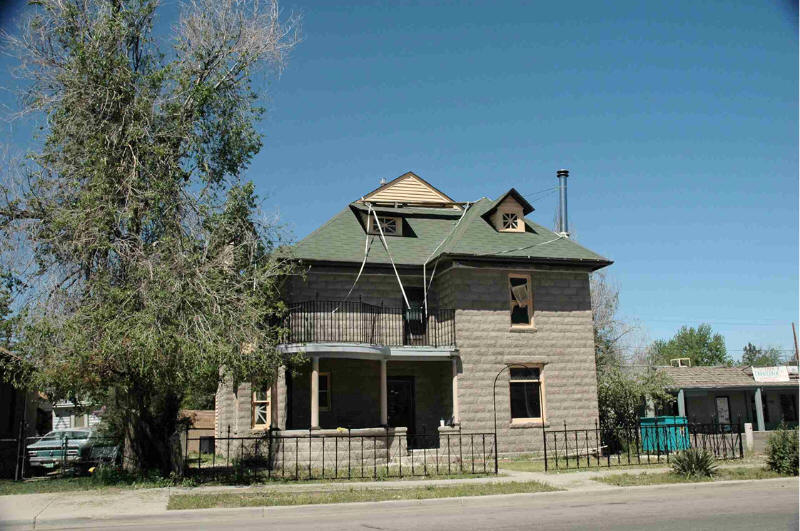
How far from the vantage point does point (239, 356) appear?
49.4ft

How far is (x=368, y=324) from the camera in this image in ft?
75.0

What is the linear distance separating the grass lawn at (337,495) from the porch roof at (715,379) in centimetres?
2320

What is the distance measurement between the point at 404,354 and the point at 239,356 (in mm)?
7516

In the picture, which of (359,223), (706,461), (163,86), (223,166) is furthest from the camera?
(359,223)

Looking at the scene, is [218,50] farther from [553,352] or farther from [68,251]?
[553,352]

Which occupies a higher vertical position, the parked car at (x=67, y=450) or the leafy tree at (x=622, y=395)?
the leafy tree at (x=622, y=395)

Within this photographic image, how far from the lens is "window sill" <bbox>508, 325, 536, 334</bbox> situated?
23.1 m

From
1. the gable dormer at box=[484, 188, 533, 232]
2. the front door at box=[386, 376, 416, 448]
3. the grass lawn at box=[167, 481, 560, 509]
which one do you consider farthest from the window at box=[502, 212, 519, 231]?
the grass lawn at box=[167, 481, 560, 509]

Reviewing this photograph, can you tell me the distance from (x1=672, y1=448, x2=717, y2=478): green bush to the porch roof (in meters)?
20.1

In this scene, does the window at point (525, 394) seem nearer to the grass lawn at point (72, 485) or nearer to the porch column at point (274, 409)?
the porch column at point (274, 409)

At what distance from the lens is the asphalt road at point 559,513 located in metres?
10.4

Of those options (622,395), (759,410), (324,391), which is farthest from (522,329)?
(759,410)

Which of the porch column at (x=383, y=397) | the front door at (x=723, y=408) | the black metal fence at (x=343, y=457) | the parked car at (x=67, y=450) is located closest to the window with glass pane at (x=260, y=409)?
the black metal fence at (x=343, y=457)

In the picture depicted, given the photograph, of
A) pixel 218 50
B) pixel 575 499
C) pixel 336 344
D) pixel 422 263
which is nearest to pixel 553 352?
pixel 422 263
